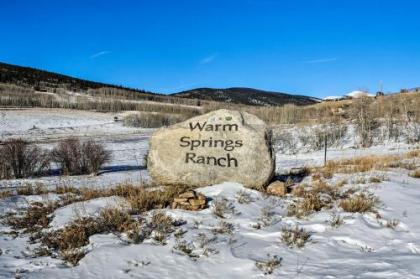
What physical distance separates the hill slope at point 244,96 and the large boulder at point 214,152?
80.0 metres

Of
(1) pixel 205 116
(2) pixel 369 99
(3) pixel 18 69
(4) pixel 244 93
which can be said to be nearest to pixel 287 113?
(2) pixel 369 99

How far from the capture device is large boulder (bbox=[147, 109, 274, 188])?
304 inches

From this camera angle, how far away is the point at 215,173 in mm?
7848

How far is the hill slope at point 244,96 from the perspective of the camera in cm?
9225

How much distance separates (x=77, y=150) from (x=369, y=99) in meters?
20.5

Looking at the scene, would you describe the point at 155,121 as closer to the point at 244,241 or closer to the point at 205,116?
the point at 205,116

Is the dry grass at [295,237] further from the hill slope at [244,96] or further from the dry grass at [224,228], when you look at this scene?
the hill slope at [244,96]

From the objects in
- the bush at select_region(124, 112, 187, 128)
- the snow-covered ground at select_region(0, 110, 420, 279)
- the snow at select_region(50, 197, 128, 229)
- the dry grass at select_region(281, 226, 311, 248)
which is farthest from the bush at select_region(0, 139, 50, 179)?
the bush at select_region(124, 112, 187, 128)

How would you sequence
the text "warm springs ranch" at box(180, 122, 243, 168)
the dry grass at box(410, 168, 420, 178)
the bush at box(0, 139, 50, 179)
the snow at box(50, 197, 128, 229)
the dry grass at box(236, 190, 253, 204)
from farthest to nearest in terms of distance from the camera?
the bush at box(0, 139, 50, 179), the dry grass at box(410, 168, 420, 178), the text "warm springs ranch" at box(180, 122, 243, 168), the dry grass at box(236, 190, 253, 204), the snow at box(50, 197, 128, 229)

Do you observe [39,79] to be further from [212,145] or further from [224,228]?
[224,228]

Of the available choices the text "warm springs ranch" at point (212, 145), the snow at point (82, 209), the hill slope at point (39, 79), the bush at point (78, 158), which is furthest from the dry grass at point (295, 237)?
the hill slope at point (39, 79)

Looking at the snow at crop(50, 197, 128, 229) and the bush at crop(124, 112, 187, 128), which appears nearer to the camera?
the snow at crop(50, 197, 128, 229)

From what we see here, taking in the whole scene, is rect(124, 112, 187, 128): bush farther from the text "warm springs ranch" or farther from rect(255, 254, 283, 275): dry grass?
rect(255, 254, 283, 275): dry grass

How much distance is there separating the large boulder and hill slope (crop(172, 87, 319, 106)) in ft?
262
